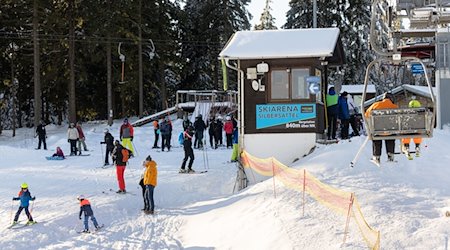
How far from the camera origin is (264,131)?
16125 mm

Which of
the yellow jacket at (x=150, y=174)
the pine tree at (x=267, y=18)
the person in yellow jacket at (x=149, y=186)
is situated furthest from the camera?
the pine tree at (x=267, y=18)

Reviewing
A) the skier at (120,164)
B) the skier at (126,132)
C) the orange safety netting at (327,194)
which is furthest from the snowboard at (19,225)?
the skier at (126,132)

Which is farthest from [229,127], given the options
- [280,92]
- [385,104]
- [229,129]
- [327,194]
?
[385,104]

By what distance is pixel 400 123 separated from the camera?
841cm

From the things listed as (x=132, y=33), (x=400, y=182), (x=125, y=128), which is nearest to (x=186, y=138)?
(x=125, y=128)

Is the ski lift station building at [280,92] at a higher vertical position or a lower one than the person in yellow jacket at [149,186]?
higher

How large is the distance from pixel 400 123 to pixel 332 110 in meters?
8.44

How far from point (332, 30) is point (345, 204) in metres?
8.49

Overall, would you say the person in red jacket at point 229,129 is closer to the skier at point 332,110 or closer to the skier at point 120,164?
the skier at point 332,110

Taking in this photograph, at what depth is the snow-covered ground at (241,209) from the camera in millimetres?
8500

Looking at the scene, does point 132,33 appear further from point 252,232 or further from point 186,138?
point 252,232

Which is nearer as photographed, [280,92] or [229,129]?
[280,92]

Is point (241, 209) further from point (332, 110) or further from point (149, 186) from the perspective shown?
point (332, 110)

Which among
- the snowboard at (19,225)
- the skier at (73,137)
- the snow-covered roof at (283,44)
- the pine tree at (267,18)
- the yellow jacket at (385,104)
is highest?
the pine tree at (267,18)
